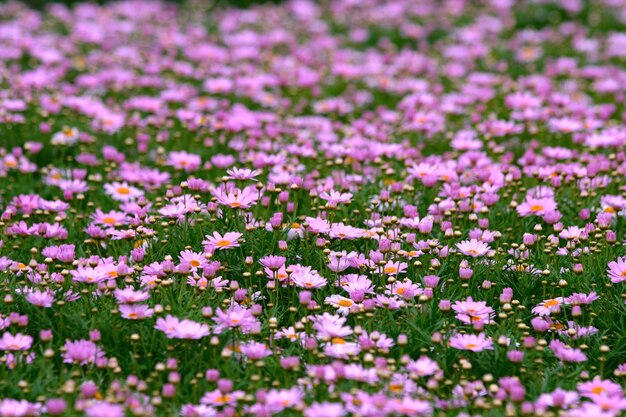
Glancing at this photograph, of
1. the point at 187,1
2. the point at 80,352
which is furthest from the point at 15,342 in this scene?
the point at 187,1

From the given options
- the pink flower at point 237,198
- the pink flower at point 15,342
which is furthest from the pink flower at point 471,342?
the pink flower at point 15,342

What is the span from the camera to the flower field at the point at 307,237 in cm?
300

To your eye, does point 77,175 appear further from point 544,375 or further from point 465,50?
point 465,50

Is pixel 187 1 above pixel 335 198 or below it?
below

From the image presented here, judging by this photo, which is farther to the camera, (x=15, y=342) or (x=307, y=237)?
(x=307, y=237)

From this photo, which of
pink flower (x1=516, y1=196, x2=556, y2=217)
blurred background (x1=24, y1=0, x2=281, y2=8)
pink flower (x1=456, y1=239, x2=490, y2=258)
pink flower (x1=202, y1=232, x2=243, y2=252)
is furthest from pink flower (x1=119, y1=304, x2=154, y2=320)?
blurred background (x1=24, y1=0, x2=281, y2=8)

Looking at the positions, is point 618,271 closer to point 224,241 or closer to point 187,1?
point 224,241

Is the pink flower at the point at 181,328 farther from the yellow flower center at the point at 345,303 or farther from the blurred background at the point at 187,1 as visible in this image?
the blurred background at the point at 187,1

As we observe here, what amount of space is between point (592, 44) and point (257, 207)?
5144 mm

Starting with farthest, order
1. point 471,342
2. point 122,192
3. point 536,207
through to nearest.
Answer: point 122,192
point 536,207
point 471,342

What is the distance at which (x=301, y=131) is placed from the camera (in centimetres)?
598

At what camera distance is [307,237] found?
384cm

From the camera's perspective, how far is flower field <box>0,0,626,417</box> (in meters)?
3.00

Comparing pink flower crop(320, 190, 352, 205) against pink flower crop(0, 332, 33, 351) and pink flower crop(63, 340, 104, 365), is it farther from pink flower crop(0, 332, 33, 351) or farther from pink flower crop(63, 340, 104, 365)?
pink flower crop(0, 332, 33, 351)
